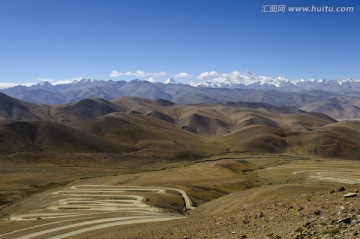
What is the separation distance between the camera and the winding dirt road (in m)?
51.1

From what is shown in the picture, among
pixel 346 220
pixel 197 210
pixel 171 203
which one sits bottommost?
pixel 171 203

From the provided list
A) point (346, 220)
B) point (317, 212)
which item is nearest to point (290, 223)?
point (317, 212)

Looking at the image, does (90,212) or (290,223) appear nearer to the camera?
(290,223)

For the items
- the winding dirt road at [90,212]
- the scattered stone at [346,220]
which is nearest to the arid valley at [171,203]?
the scattered stone at [346,220]

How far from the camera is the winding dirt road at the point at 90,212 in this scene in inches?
2013

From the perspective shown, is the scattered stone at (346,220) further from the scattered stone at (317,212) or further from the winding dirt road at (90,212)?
the winding dirt road at (90,212)

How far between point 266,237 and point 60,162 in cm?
16670

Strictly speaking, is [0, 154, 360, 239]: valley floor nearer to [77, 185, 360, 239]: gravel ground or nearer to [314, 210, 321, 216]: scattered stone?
[77, 185, 360, 239]: gravel ground

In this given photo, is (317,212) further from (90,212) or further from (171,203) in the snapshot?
(171,203)

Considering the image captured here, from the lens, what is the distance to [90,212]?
6912cm

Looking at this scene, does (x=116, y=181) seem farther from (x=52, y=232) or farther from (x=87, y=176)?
(x=52, y=232)

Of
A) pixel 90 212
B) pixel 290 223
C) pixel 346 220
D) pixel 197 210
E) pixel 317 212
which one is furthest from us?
pixel 90 212

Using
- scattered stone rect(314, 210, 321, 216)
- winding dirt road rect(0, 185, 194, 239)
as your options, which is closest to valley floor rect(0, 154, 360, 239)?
winding dirt road rect(0, 185, 194, 239)

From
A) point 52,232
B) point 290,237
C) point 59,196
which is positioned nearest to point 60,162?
point 59,196
